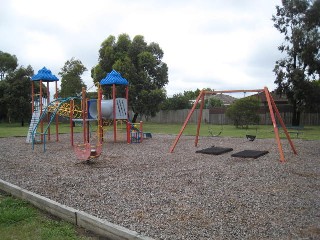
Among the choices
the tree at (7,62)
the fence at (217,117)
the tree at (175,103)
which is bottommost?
the fence at (217,117)

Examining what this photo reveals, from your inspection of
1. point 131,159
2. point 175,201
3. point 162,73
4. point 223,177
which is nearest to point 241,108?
point 162,73

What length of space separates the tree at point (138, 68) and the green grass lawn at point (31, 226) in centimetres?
2459

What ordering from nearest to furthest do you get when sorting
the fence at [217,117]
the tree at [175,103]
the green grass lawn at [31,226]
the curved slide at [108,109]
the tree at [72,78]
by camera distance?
the green grass lawn at [31,226] < the curved slide at [108,109] < the fence at [217,117] < the tree at [72,78] < the tree at [175,103]

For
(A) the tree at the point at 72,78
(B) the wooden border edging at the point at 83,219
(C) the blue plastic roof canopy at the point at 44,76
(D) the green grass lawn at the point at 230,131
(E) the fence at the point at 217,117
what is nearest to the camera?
(B) the wooden border edging at the point at 83,219

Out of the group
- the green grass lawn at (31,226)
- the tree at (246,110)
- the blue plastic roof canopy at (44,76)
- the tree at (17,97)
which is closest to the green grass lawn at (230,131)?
the tree at (246,110)

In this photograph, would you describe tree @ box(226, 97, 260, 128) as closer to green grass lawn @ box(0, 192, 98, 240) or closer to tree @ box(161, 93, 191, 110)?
tree @ box(161, 93, 191, 110)

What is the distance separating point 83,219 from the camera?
174 inches

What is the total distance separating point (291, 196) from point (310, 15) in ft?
46.7

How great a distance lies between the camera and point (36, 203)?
535 centimetres

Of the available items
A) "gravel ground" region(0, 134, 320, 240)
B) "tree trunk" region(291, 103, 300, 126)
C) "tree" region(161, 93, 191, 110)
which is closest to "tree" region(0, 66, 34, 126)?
"tree" region(161, 93, 191, 110)

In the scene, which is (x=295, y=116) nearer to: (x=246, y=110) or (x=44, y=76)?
(x=246, y=110)

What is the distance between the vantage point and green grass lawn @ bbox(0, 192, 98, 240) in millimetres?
4066

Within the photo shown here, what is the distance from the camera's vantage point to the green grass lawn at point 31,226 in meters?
4.07

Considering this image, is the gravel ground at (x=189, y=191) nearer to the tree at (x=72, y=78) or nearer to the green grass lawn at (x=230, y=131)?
the green grass lawn at (x=230, y=131)
